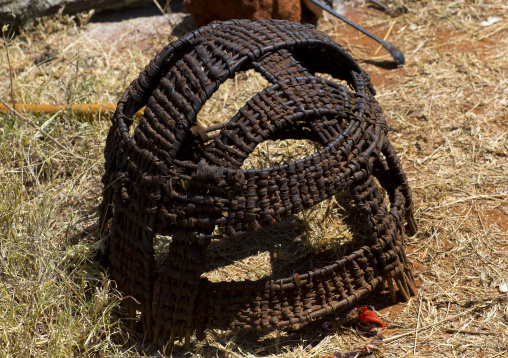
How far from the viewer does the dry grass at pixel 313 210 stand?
→ 2916mm

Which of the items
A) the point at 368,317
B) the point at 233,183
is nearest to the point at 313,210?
the point at 368,317

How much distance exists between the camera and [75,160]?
411 centimetres

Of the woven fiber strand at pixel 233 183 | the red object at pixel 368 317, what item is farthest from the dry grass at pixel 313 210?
the woven fiber strand at pixel 233 183

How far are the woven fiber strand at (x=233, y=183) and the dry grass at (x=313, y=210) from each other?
0.76 feet

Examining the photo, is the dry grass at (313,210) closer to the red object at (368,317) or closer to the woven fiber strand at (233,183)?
the red object at (368,317)

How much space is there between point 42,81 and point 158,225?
9.80 feet

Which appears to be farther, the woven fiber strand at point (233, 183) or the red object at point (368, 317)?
the red object at point (368, 317)

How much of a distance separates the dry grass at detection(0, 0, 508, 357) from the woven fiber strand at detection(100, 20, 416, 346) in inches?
9.1

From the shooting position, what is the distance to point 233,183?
8.17ft

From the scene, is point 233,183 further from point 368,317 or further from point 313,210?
point 313,210

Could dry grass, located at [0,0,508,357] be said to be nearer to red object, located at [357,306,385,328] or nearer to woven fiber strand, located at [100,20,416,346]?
red object, located at [357,306,385,328]

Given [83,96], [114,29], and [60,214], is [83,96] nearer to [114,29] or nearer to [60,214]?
[60,214]

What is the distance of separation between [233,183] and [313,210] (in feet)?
4.51

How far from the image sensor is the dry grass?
292 cm
